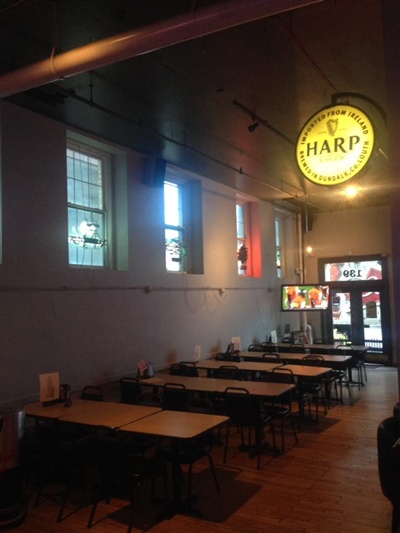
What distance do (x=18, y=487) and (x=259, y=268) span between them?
25.4ft

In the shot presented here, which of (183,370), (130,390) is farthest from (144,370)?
(183,370)

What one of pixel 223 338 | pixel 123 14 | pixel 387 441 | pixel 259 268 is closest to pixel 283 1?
pixel 123 14

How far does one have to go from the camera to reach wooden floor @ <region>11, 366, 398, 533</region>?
3.80 meters

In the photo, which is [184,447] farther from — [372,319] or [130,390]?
[372,319]

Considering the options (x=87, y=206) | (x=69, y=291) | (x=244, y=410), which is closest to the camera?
(x=244, y=410)

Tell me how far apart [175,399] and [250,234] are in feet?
20.7

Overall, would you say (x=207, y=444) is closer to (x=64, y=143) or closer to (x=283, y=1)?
(x=283, y=1)

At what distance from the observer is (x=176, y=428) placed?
3.92 meters

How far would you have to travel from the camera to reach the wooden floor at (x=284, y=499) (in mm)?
3805

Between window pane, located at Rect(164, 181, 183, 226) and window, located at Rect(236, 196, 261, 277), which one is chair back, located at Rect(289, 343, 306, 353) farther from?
window pane, located at Rect(164, 181, 183, 226)

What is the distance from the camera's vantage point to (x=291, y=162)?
8.05 metres

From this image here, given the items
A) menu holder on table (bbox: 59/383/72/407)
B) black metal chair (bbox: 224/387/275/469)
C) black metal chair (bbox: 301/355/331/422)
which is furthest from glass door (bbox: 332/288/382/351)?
menu holder on table (bbox: 59/383/72/407)

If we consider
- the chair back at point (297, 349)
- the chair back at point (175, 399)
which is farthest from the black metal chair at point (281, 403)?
the chair back at point (297, 349)

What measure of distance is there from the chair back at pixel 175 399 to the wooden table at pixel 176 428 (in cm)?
93
